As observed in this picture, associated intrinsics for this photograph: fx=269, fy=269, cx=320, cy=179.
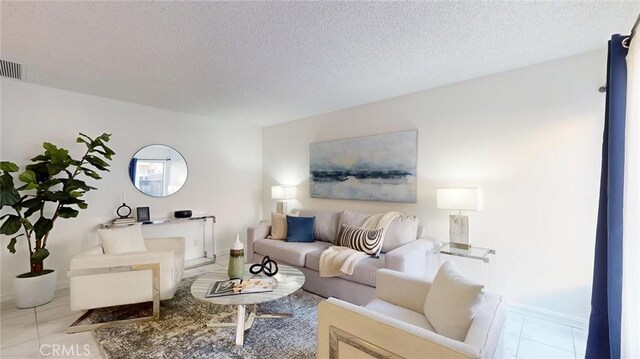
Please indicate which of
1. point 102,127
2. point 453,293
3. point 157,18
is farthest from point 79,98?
point 453,293

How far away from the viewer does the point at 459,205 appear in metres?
2.60

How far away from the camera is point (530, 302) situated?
8.42 ft

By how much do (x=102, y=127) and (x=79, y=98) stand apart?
403mm

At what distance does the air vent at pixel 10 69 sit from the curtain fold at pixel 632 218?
14.9 ft

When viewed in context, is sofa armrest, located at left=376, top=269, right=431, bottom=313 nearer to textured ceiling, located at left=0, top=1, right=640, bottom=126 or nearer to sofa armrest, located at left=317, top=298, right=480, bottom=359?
sofa armrest, located at left=317, top=298, right=480, bottom=359

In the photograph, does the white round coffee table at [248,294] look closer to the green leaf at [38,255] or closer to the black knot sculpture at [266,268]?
the black knot sculpture at [266,268]

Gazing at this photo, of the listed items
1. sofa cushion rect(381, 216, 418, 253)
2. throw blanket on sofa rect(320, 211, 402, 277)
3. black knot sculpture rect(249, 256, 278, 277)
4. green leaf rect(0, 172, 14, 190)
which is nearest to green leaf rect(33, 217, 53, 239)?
green leaf rect(0, 172, 14, 190)

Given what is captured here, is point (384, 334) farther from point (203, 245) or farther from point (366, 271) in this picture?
point (203, 245)

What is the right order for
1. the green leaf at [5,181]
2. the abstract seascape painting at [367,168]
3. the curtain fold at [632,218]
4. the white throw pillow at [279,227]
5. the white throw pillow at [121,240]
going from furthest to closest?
the white throw pillow at [279,227]
the abstract seascape painting at [367,168]
the white throw pillow at [121,240]
the green leaf at [5,181]
the curtain fold at [632,218]

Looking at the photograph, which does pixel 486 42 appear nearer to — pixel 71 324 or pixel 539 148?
pixel 539 148

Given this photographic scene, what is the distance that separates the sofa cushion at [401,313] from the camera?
1.62 meters

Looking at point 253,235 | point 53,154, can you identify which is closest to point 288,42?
point 253,235

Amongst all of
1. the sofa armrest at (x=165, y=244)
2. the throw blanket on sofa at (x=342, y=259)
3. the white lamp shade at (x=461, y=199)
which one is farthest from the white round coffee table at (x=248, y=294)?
the white lamp shade at (x=461, y=199)

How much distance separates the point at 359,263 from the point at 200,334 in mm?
1538
